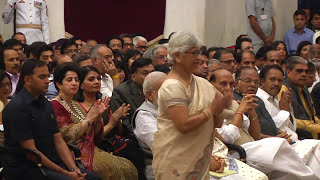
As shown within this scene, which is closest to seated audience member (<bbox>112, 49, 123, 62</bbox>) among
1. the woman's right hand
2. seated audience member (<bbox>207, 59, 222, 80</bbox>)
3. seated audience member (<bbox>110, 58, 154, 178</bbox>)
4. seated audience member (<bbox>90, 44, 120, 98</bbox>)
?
seated audience member (<bbox>90, 44, 120, 98</bbox>)

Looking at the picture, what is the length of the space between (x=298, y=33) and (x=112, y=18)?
3129mm

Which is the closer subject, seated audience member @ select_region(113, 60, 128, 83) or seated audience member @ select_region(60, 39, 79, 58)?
seated audience member @ select_region(113, 60, 128, 83)

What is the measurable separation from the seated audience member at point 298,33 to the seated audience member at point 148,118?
673cm

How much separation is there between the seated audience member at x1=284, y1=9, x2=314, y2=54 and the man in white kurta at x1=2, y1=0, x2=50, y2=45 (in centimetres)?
416

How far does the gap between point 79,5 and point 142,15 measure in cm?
107

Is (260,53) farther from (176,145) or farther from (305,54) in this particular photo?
(176,145)

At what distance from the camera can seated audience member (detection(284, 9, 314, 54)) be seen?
41.6 feet

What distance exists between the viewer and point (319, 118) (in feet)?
28.1

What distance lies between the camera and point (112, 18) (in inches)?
496

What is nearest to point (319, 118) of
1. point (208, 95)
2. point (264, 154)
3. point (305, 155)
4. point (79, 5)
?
point (305, 155)

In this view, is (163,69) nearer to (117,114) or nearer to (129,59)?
(117,114)

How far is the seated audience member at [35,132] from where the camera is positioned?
5.39m

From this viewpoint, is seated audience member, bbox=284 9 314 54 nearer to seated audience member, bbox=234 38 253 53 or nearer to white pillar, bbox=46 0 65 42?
seated audience member, bbox=234 38 253 53

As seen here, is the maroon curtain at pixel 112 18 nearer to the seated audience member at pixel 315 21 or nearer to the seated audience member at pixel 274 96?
the seated audience member at pixel 315 21
